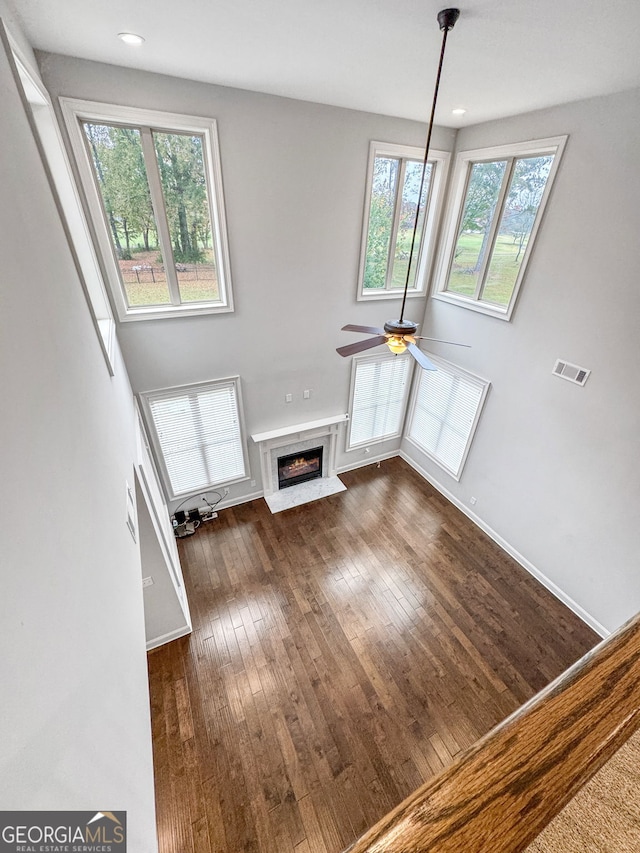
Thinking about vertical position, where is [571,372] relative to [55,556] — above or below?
below

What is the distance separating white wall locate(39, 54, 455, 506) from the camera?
3.20m

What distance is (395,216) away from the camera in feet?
15.4

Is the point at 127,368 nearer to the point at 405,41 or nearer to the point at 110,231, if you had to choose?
the point at 110,231

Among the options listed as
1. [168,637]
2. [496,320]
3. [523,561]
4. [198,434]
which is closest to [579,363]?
[496,320]

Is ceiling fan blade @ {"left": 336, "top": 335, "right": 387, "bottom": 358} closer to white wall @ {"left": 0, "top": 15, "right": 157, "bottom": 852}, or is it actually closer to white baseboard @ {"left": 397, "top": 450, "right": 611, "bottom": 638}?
white wall @ {"left": 0, "top": 15, "right": 157, "bottom": 852}

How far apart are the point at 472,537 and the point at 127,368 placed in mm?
5205

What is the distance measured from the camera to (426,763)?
2967 mm

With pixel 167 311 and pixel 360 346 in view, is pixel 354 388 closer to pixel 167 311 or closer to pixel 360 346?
pixel 360 346

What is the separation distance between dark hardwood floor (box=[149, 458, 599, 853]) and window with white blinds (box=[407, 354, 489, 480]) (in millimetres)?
1090

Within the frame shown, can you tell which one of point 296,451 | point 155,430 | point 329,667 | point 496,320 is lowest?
point 329,667

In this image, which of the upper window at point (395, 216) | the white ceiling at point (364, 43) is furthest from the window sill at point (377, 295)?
the white ceiling at point (364, 43)

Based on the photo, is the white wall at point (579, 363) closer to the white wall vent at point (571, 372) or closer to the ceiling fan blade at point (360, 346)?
the white wall vent at point (571, 372)

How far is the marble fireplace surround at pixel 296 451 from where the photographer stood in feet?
17.3

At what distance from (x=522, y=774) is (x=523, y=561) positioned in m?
5.18
